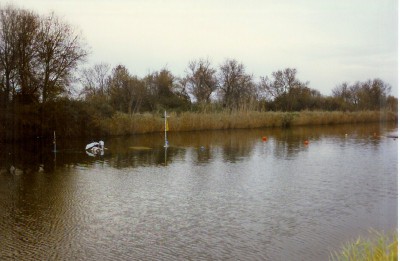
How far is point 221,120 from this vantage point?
30.7 meters

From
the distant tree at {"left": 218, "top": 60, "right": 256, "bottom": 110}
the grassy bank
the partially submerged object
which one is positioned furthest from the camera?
the distant tree at {"left": 218, "top": 60, "right": 256, "bottom": 110}

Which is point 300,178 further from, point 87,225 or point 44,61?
point 44,61

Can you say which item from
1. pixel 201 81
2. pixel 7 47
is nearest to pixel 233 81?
pixel 201 81

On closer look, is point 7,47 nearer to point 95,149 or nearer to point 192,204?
point 95,149

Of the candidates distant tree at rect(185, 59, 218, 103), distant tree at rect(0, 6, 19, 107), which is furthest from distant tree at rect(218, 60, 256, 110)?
distant tree at rect(0, 6, 19, 107)

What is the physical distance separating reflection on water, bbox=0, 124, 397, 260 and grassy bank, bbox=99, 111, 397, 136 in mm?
9474

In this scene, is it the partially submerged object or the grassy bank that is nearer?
the partially submerged object

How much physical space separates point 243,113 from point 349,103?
33.1 feet

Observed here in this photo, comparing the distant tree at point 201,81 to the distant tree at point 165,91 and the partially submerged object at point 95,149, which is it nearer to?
the distant tree at point 165,91

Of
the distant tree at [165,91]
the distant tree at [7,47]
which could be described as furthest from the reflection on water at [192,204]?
the distant tree at [165,91]

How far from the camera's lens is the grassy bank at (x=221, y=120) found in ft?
88.3

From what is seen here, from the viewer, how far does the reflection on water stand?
22.4 feet

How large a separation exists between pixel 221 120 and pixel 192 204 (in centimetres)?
2147

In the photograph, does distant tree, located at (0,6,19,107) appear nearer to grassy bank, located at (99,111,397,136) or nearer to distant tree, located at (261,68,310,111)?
grassy bank, located at (99,111,397,136)
